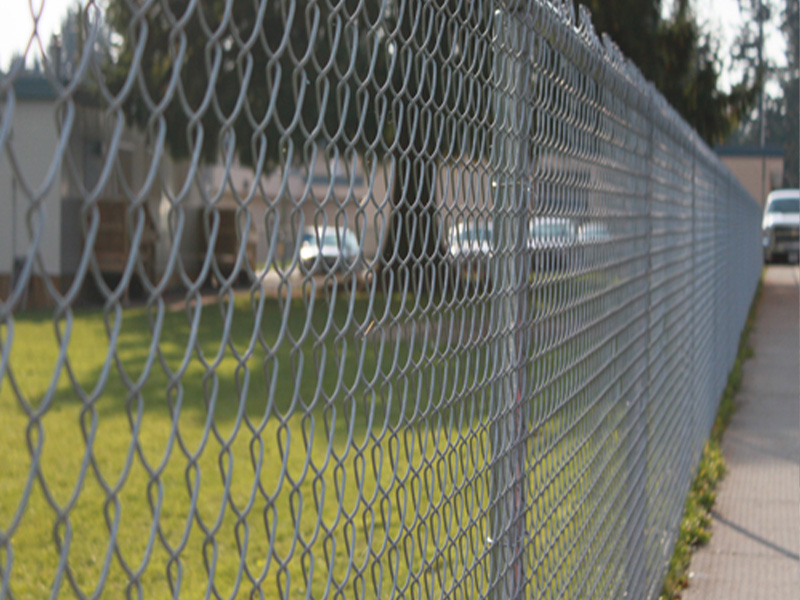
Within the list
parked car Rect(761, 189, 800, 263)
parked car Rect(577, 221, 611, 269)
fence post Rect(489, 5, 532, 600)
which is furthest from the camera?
parked car Rect(761, 189, 800, 263)

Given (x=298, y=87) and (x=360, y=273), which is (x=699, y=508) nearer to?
(x=360, y=273)

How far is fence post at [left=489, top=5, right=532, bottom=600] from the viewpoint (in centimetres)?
224

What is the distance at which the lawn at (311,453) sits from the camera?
111 centimetres

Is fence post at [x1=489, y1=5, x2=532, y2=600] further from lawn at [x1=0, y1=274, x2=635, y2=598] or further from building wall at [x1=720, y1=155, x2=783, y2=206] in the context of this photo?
building wall at [x1=720, y1=155, x2=783, y2=206]

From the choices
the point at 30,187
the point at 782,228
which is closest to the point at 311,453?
the point at 30,187

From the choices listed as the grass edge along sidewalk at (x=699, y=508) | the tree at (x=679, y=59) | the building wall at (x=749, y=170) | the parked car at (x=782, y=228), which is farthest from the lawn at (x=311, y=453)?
the building wall at (x=749, y=170)

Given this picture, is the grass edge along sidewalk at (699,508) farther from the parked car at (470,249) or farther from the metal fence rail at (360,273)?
the parked car at (470,249)

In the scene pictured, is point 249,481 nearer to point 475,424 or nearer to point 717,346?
point 475,424

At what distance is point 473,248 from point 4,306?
1387 millimetres

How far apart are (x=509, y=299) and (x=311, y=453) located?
747 millimetres

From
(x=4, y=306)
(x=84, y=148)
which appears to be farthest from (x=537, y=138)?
(x=4, y=306)

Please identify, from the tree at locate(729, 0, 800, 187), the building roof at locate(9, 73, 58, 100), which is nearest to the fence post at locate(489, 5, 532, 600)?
the building roof at locate(9, 73, 58, 100)

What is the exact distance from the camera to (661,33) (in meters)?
22.3

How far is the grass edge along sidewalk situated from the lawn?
1.31 m
